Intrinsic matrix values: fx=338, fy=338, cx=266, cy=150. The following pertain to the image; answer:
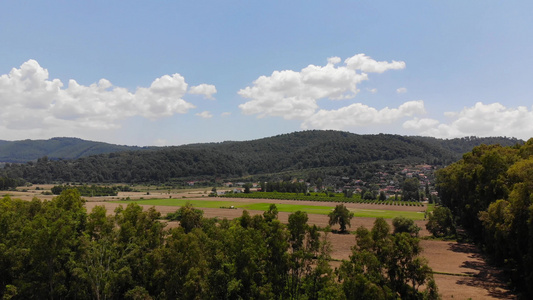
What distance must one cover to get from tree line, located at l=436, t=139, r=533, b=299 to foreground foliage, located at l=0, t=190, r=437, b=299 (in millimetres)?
13758

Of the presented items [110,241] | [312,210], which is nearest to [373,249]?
Result: [110,241]

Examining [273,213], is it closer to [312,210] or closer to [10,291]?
[10,291]

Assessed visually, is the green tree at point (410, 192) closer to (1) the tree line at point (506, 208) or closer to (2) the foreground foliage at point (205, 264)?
(1) the tree line at point (506, 208)

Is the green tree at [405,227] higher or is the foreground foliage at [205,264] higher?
the foreground foliage at [205,264]

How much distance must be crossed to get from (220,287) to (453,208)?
223 ft

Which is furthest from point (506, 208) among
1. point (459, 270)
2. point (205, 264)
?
point (205, 264)

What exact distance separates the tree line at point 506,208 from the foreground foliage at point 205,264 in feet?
45.1

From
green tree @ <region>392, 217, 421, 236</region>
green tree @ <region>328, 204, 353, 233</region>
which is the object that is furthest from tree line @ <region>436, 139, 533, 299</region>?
green tree @ <region>328, 204, 353, 233</region>

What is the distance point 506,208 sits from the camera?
31.1m

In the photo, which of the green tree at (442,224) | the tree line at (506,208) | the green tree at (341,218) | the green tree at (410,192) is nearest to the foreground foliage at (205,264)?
the tree line at (506,208)

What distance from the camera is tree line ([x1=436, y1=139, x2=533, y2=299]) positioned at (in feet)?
94.0

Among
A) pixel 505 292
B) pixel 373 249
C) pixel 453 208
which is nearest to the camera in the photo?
pixel 373 249

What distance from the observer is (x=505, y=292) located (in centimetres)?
3161

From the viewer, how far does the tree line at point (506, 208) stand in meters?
28.6
